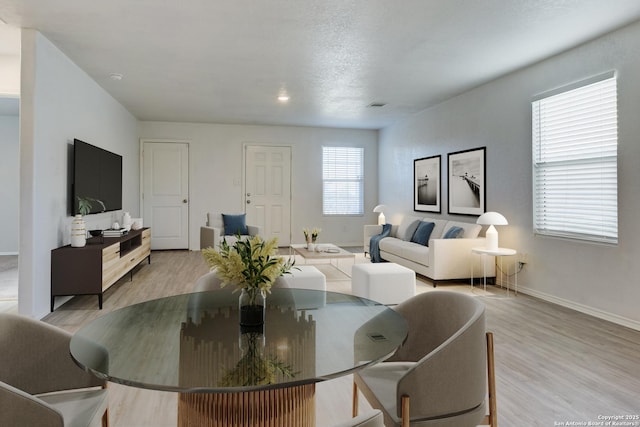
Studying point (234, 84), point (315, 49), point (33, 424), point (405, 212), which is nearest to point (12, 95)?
point (234, 84)

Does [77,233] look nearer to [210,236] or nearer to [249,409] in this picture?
[210,236]

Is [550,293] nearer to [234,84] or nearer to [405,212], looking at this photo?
[405,212]

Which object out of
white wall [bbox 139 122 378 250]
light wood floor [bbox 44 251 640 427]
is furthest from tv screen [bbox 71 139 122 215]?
white wall [bbox 139 122 378 250]

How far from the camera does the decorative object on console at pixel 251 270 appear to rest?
4.88 feet

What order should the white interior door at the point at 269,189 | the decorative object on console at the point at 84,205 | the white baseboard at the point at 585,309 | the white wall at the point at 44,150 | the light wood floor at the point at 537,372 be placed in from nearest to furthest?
the light wood floor at the point at 537,372
the white baseboard at the point at 585,309
the white wall at the point at 44,150
the decorative object on console at the point at 84,205
the white interior door at the point at 269,189

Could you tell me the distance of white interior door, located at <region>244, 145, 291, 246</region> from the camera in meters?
8.64

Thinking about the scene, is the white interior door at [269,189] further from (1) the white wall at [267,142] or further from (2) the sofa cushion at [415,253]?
(2) the sofa cushion at [415,253]

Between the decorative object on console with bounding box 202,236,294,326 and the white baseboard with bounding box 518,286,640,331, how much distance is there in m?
3.50

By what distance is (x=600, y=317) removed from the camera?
381 cm

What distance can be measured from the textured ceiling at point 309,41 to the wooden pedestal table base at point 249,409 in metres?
2.88

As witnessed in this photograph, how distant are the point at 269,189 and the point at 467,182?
425cm

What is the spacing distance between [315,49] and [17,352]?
3.62 metres

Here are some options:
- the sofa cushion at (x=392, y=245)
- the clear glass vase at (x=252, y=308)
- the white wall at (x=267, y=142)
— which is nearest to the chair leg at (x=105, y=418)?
the clear glass vase at (x=252, y=308)

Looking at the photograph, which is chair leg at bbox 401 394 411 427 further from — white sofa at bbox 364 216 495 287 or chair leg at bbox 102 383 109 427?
white sofa at bbox 364 216 495 287
